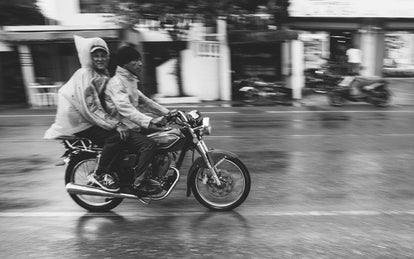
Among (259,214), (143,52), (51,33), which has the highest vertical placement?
(51,33)

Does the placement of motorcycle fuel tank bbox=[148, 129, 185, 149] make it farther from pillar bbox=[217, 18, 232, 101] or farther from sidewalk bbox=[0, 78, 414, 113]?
pillar bbox=[217, 18, 232, 101]

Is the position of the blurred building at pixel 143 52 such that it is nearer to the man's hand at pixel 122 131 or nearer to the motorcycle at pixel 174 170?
the motorcycle at pixel 174 170

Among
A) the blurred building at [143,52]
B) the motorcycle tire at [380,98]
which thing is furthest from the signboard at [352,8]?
the motorcycle tire at [380,98]

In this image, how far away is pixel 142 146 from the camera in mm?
4605

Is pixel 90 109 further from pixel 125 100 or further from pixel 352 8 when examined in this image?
pixel 352 8

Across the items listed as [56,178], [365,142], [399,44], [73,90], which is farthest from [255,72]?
[73,90]

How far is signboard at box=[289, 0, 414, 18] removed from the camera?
18391 millimetres

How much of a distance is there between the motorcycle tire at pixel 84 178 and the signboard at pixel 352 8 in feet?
50.3

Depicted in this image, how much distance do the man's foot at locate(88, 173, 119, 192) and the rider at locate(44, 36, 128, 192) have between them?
96mm

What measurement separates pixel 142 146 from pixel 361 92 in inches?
458

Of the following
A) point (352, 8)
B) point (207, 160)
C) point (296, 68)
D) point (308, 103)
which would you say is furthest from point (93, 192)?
point (352, 8)

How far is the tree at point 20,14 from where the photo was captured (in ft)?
59.7

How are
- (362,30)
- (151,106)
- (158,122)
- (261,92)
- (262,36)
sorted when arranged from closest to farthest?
(158,122), (151,106), (261,92), (262,36), (362,30)

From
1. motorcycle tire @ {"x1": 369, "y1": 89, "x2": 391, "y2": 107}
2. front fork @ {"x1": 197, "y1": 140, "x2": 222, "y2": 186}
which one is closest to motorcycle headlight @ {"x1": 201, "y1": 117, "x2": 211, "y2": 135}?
front fork @ {"x1": 197, "y1": 140, "x2": 222, "y2": 186}
